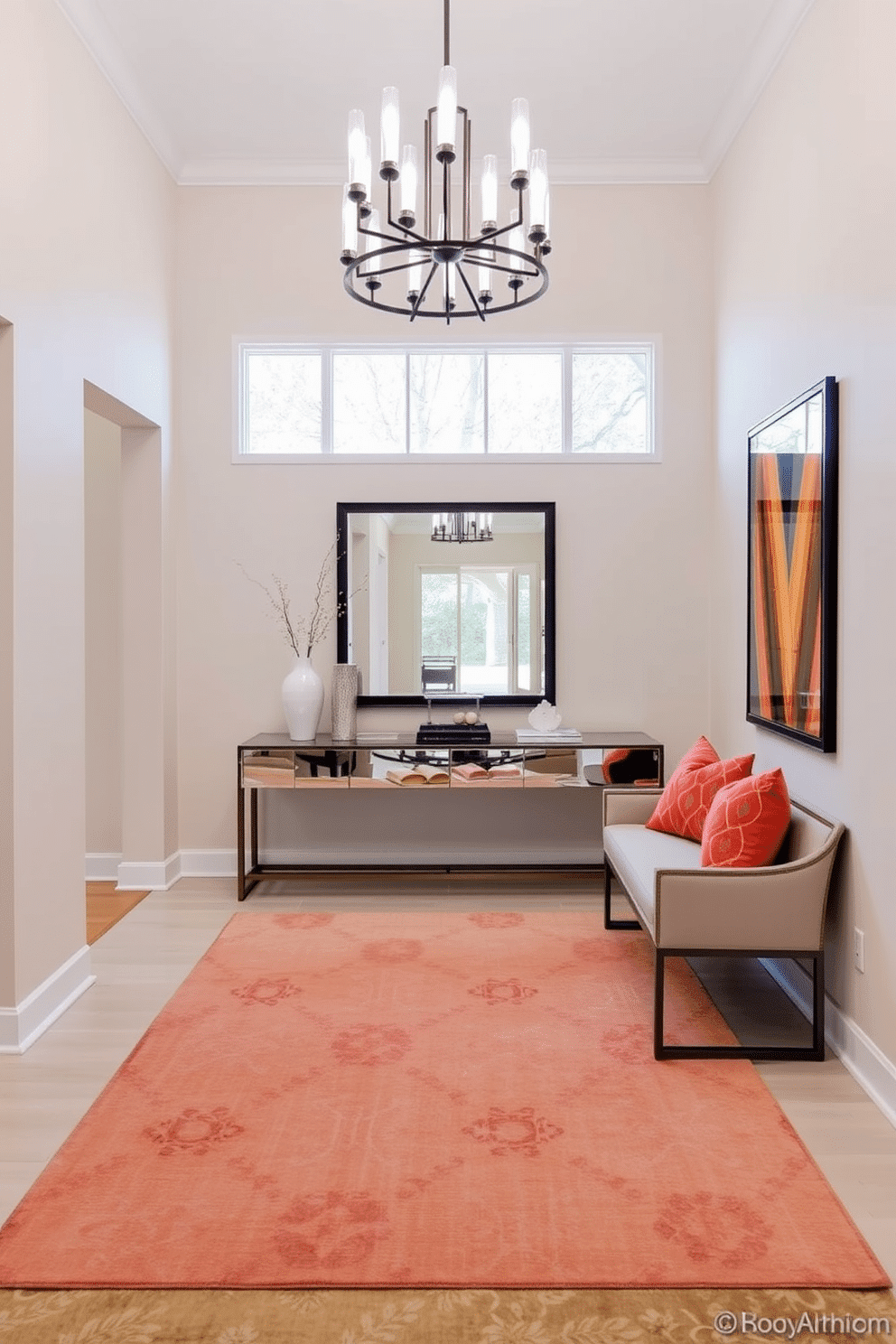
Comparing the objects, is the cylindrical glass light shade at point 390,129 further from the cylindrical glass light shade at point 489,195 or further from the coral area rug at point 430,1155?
the coral area rug at point 430,1155

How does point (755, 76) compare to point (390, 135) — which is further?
point (755, 76)

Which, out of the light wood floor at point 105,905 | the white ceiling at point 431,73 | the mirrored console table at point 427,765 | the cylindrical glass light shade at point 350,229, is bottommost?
the light wood floor at point 105,905

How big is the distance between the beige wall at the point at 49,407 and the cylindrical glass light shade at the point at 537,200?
160 centimetres

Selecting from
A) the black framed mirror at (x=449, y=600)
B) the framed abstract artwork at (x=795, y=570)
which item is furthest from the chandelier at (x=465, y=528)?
the framed abstract artwork at (x=795, y=570)

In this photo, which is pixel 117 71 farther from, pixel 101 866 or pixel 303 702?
pixel 101 866

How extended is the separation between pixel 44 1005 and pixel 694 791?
8.00ft

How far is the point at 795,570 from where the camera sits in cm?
365

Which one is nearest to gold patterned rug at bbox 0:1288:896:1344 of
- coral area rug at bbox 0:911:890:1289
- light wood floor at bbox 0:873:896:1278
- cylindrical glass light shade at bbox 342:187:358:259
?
coral area rug at bbox 0:911:890:1289

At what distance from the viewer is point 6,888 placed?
10.4 ft

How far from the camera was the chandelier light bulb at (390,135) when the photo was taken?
2.54 metres

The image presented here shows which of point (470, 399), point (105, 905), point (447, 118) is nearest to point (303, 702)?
point (105, 905)

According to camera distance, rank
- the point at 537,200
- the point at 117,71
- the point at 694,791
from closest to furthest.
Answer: the point at 537,200 < the point at 694,791 < the point at 117,71

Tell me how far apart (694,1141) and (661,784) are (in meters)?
2.45

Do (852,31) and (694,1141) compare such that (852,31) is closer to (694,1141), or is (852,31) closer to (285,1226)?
(694,1141)
